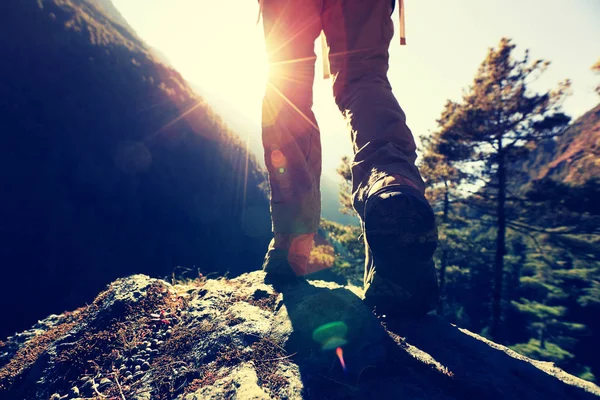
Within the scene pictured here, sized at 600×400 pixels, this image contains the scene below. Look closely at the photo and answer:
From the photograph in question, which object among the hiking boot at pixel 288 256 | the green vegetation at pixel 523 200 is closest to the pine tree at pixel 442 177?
the green vegetation at pixel 523 200

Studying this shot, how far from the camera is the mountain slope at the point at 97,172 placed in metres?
12.6

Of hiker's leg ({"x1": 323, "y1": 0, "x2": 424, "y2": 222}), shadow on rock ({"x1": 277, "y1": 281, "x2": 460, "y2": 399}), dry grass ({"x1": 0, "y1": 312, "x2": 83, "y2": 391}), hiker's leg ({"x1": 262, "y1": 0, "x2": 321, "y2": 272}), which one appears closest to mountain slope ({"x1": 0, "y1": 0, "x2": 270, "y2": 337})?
dry grass ({"x1": 0, "y1": 312, "x2": 83, "y2": 391})

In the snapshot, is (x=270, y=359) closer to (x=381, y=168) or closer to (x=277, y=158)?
(x=381, y=168)

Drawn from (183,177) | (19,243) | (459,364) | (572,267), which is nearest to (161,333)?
(459,364)

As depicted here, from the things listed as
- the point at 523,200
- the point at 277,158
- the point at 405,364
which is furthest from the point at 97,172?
the point at 523,200

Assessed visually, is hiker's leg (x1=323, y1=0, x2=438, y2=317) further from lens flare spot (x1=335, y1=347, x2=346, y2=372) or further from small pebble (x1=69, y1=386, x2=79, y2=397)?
small pebble (x1=69, y1=386, x2=79, y2=397)

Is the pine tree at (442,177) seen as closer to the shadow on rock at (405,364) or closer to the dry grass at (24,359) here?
the shadow on rock at (405,364)

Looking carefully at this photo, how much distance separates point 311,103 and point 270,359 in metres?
1.61

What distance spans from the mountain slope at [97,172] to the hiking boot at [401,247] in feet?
33.3

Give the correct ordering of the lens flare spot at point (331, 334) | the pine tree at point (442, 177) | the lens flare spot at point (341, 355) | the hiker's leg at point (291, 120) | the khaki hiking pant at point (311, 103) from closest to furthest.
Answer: the lens flare spot at point (341, 355)
the lens flare spot at point (331, 334)
the khaki hiking pant at point (311, 103)
the hiker's leg at point (291, 120)
the pine tree at point (442, 177)

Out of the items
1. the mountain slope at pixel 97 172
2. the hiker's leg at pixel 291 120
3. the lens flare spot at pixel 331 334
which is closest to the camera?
the lens flare spot at pixel 331 334

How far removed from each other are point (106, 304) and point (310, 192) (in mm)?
1463

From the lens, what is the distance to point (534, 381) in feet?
3.03

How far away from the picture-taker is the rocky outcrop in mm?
892
